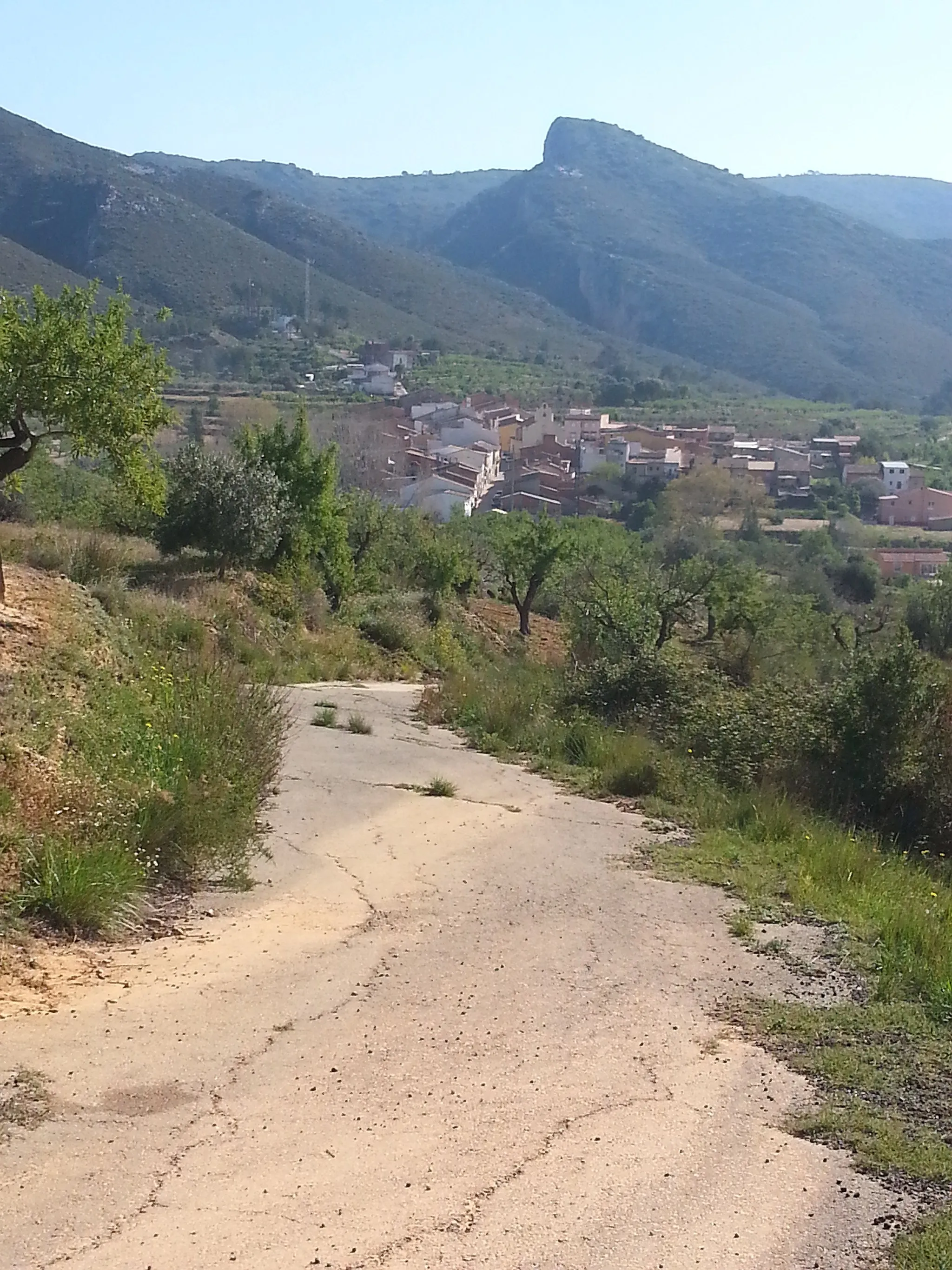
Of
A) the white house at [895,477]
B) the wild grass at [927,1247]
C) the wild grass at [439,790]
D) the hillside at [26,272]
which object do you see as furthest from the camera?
the white house at [895,477]

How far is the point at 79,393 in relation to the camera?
32.7 ft

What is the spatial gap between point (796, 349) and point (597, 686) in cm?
12001

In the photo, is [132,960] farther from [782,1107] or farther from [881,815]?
[881,815]

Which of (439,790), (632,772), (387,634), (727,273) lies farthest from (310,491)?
(727,273)

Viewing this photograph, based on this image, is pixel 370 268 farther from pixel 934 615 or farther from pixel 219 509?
pixel 219 509

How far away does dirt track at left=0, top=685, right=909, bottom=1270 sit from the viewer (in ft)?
12.1

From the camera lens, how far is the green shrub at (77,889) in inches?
241

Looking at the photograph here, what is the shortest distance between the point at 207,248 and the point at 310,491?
67199 millimetres

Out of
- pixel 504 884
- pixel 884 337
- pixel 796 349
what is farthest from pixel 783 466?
pixel 504 884

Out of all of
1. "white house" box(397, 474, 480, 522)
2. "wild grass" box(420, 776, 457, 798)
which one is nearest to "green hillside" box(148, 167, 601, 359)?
"white house" box(397, 474, 480, 522)

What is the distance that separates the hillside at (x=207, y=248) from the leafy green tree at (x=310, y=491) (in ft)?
144

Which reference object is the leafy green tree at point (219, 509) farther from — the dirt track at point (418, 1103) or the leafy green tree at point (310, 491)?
→ the dirt track at point (418, 1103)

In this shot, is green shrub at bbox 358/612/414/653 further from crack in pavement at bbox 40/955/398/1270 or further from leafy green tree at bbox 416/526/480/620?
crack in pavement at bbox 40/955/398/1270

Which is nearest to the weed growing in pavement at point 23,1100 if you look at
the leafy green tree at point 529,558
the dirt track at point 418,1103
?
the dirt track at point 418,1103
